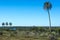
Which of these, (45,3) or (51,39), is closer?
(51,39)

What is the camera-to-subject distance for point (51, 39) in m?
40.0

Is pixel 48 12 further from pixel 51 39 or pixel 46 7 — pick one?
pixel 51 39

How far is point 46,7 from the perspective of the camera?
217 ft

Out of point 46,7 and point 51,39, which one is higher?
point 46,7

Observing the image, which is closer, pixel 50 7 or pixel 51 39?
pixel 51 39

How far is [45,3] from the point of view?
66.7 metres

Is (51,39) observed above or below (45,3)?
below

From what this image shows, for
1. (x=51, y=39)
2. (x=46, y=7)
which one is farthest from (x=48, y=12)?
(x=51, y=39)

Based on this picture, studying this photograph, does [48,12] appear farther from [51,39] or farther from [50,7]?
[51,39]

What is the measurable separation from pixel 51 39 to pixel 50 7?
2759 centimetres

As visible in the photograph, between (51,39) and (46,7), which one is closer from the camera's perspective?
(51,39)

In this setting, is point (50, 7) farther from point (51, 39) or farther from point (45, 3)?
point (51, 39)

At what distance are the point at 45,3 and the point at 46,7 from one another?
5.07 feet

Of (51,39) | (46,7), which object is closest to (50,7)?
(46,7)
